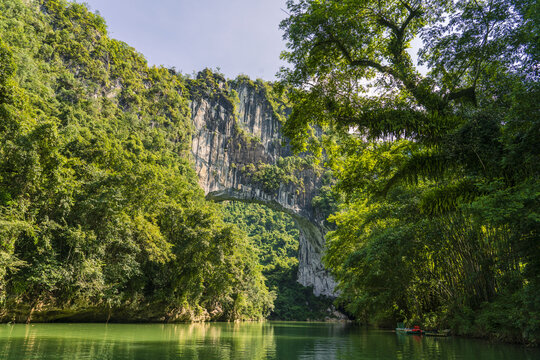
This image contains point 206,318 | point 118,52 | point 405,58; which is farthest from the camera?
point 118,52

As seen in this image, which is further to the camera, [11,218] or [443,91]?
[11,218]

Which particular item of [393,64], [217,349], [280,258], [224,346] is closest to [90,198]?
[224,346]

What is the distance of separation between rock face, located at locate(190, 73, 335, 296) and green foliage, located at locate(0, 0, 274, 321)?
7.34 meters

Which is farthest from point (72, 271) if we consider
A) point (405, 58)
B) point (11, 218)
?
point (405, 58)

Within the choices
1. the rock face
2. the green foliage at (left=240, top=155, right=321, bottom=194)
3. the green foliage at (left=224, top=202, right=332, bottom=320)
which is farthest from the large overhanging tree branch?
the green foliage at (left=224, top=202, right=332, bottom=320)

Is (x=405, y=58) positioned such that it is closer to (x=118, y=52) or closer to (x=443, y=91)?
(x=443, y=91)

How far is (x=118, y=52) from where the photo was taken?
120 feet

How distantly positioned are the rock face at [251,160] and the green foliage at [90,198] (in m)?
7.34

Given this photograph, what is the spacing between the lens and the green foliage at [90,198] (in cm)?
1157

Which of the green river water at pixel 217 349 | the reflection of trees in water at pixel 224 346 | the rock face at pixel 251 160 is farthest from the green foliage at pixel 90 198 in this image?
the rock face at pixel 251 160

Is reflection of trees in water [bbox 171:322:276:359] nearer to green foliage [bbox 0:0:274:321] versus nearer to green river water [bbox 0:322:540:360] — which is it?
green river water [bbox 0:322:540:360]

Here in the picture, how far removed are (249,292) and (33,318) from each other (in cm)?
2030

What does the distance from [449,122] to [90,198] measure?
1258 centimetres

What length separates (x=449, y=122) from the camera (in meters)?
7.25
